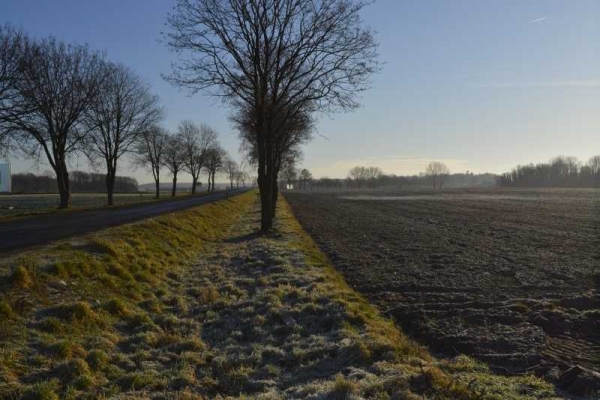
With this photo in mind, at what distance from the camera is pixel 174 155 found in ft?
237

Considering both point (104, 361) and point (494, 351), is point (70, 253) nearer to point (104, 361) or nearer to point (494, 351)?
point (104, 361)

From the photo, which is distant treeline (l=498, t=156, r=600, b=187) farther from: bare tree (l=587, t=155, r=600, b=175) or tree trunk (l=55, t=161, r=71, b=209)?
tree trunk (l=55, t=161, r=71, b=209)

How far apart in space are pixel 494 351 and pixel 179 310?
613 centimetres

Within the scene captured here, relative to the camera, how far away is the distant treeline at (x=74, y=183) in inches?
5330

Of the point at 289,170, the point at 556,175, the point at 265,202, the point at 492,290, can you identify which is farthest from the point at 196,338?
the point at 556,175

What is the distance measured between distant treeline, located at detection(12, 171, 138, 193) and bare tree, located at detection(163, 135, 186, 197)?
2937 inches

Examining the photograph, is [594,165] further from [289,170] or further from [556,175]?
[289,170]

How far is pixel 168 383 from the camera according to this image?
580cm

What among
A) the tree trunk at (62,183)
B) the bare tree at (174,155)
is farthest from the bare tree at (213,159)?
the tree trunk at (62,183)

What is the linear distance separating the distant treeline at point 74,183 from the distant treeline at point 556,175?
158 metres

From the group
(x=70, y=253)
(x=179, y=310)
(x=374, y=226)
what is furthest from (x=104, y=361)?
(x=374, y=226)

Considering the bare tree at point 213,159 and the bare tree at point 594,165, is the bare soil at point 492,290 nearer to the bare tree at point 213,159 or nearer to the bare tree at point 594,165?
the bare tree at point 213,159

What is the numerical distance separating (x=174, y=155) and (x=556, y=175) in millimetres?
166710

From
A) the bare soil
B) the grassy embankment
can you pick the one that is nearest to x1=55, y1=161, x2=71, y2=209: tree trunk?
the bare soil
